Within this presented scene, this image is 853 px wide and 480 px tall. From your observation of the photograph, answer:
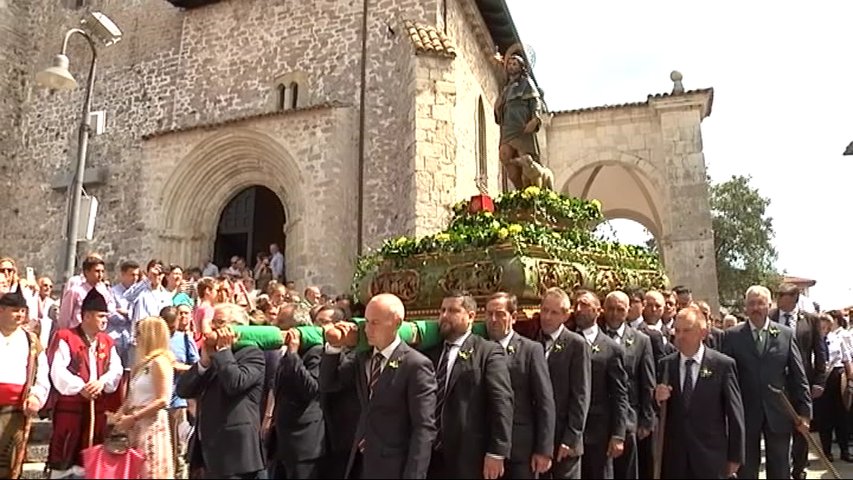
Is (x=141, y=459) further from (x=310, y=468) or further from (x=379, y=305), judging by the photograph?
(x=379, y=305)

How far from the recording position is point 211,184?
15.5 metres

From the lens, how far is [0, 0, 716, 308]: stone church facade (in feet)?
43.9

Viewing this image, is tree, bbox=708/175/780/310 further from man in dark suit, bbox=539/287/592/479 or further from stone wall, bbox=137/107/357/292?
man in dark suit, bbox=539/287/592/479

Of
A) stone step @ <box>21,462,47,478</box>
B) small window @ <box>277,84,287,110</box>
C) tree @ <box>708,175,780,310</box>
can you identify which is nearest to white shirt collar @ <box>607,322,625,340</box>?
stone step @ <box>21,462,47,478</box>

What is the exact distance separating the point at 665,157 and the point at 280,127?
10235 millimetres

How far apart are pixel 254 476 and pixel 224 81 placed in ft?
Result: 43.7

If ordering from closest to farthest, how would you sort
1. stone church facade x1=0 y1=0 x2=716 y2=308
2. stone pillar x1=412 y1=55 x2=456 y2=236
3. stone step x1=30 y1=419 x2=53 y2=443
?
1. stone step x1=30 y1=419 x2=53 y2=443
2. stone pillar x1=412 y1=55 x2=456 y2=236
3. stone church facade x1=0 y1=0 x2=716 y2=308

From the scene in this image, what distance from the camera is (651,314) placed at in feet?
19.1

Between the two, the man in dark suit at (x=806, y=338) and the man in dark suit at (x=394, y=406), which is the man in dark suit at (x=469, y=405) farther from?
the man in dark suit at (x=806, y=338)

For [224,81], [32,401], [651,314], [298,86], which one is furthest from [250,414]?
[224,81]

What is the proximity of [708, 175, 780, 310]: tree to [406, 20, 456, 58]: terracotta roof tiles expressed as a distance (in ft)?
71.3

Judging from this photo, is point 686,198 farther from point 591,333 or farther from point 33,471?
point 33,471

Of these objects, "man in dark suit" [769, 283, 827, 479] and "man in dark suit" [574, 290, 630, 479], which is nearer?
"man in dark suit" [574, 290, 630, 479]

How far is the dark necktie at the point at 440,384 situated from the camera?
13.2 ft
